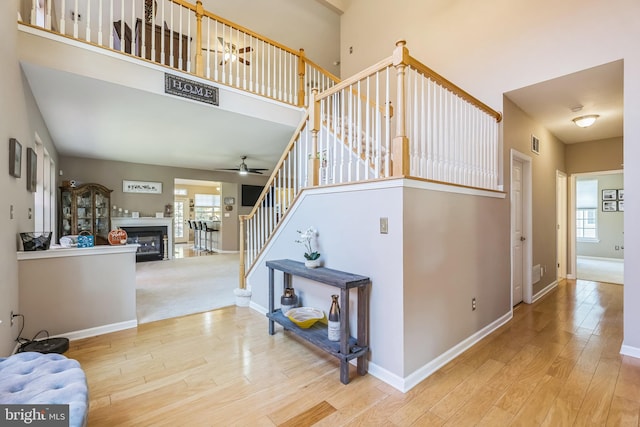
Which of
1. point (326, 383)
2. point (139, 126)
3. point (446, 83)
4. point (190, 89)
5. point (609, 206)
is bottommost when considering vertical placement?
point (326, 383)

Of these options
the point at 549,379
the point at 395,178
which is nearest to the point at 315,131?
the point at 395,178

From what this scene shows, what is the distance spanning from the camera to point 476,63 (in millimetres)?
3633

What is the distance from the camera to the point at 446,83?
8.41ft

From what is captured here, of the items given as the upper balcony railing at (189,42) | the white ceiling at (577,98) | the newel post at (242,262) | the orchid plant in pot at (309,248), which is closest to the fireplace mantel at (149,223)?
the upper balcony railing at (189,42)

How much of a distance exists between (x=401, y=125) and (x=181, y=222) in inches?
461

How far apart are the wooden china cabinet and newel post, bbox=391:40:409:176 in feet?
20.7

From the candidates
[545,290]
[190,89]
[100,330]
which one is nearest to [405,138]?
[190,89]

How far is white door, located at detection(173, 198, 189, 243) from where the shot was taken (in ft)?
38.2

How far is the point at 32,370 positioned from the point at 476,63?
193 inches

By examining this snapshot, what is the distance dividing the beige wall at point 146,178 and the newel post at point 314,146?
21.2 feet

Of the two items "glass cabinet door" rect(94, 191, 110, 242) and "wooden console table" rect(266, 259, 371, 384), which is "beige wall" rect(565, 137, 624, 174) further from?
"glass cabinet door" rect(94, 191, 110, 242)

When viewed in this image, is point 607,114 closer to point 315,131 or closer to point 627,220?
point 627,220

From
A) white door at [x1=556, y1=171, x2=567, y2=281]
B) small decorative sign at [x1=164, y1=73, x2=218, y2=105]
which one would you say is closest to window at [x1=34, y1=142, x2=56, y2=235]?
small decorative sign at [x1=164, y1=73, x2=218, y2=105]

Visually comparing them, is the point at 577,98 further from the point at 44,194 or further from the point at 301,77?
the point at 44,194
